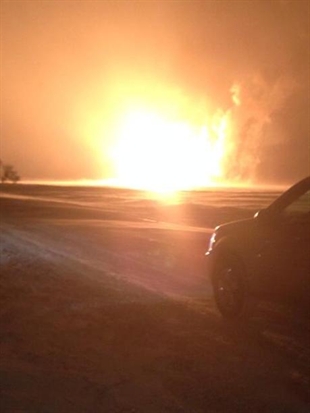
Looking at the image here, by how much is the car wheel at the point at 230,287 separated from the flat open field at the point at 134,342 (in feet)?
0.60

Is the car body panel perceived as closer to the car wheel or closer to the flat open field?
the car wheel

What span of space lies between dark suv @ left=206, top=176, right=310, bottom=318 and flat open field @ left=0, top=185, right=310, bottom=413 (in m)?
0.28

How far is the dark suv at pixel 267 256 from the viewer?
798cm

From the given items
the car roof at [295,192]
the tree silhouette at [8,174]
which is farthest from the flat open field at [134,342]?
the tree silhouette at [8,174]

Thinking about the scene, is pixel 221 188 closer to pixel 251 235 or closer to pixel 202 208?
pixel 202 208

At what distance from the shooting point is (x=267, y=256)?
8.42m

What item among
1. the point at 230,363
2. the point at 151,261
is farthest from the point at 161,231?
the point at 230,363

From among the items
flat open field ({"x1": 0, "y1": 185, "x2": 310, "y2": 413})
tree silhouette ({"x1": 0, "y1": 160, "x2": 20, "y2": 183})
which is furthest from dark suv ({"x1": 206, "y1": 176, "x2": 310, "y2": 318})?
tree silhouette ({"x1": 0, "y1": 160, "x2": 20, "y2": 183})

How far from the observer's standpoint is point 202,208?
3312 cm

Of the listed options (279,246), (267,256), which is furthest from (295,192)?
(267,256)

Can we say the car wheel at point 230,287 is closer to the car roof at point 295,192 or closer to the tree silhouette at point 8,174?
the car roof at point 295,192

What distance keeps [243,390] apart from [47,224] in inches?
672

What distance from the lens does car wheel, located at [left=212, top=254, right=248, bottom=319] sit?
29.1ft

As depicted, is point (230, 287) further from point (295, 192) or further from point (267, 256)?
point (295, 192)
